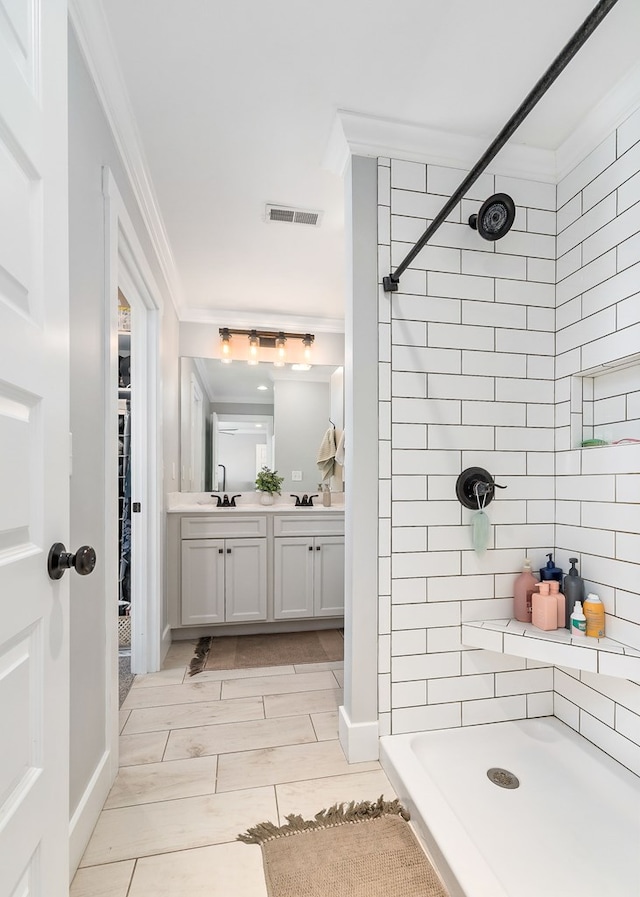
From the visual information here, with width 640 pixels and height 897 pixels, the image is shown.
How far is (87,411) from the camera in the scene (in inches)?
57.6

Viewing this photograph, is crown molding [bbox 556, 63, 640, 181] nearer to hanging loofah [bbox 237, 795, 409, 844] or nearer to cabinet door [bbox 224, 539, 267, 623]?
hanging loofah [bbox 237, 795, 409, 844]

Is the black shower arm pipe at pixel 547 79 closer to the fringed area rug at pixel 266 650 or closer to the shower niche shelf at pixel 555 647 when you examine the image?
the shower niche shelf at pixel 555 647

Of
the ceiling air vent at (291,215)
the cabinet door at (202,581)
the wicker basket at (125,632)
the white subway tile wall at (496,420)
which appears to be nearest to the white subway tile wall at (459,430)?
the white subway tile wall at (496,420)

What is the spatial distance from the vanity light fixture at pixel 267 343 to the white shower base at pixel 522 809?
281 cm

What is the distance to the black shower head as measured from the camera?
1.65 m

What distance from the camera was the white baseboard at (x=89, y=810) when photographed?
1.27 m

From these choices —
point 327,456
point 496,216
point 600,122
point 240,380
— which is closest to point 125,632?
point 327,456

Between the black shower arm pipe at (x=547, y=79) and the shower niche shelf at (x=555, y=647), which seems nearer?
the black shower arm pipe at (x=547, y=79)

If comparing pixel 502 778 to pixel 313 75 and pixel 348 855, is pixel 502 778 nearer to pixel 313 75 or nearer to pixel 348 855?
pixel 348 855

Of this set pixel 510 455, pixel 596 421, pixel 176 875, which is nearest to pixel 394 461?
pixel 510 455

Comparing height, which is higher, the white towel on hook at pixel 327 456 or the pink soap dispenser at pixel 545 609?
the white towel on hook at pixel 327 456

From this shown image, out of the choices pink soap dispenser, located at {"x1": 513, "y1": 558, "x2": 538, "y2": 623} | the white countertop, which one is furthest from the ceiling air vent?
pink soap dispenser, located at {"x1": 513, "y1": 558, "x2": 538, "y2": 623}

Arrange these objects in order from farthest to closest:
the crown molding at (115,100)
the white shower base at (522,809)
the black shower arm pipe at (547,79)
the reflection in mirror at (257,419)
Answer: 1. the reflection in mirror at (257,419)
2. the crown molding at (115,100)
3. the white shower base at (522,809)
4. the black shower arm pipe at (547,79)

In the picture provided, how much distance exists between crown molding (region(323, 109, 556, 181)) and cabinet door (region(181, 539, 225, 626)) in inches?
94.1
